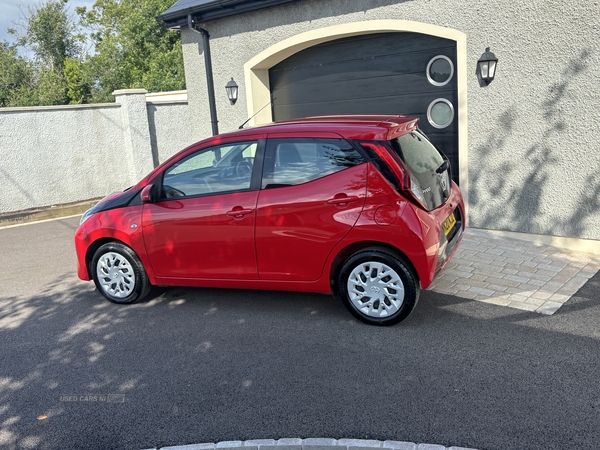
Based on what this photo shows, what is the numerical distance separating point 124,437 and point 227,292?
8.51ft

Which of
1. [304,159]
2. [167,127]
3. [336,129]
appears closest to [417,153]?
[336,129]

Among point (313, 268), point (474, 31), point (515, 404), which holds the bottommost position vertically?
point (515, 404)

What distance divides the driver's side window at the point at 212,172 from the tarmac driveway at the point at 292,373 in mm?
1164

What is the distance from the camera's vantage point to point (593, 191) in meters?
6.62

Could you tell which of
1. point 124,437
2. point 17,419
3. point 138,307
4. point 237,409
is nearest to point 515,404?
point 237,409

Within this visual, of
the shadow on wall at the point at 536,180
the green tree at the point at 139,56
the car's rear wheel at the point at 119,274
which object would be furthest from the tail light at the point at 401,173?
the green tree at the point at 139,56

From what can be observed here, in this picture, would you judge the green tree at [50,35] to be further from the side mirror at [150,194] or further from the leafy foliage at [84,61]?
the side mirror at [150,194]

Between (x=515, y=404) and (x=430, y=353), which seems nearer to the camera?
(x=515, y=404)

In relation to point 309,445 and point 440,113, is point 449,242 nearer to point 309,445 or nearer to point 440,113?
point 309,445

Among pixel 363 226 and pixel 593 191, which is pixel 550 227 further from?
pixel 363 226

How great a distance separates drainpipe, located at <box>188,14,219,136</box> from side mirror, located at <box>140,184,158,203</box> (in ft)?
16.6

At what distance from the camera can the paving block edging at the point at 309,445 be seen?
3.20 m

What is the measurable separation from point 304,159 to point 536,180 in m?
3.53

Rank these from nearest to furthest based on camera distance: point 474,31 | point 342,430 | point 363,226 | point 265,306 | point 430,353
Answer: point 342,430 < point 430,353 < point 363,226 < point 265,306 < point 474,31
